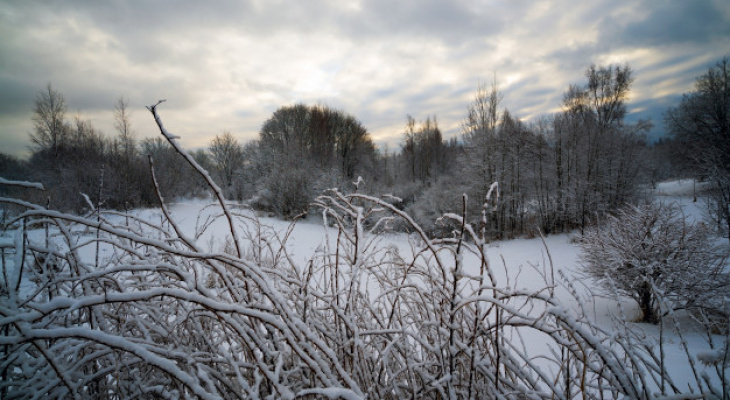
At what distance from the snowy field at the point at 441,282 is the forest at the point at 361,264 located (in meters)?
0.02

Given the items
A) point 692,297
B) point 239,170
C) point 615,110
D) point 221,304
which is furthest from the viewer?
point 239,170

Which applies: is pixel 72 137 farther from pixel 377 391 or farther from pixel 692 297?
pixel 692 297

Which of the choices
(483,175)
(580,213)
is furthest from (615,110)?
(483,175)

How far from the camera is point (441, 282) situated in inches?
41.4

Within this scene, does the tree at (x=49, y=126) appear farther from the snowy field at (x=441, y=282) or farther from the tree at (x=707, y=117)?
the tree at (x=707, y=117)

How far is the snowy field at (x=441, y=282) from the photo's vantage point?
76 cm

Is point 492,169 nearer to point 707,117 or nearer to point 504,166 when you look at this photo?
point 504,166

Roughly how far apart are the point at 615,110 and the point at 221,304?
98.6 ft

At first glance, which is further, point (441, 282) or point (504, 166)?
point (504, 166)

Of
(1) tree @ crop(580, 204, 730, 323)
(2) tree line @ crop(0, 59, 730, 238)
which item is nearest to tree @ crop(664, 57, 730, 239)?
(2) tree line @ crop(0, 59, 730, 238)

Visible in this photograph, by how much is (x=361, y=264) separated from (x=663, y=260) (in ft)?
22.2

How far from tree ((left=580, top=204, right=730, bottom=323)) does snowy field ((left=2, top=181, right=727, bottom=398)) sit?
546mm

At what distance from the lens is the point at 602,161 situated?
49.3ft

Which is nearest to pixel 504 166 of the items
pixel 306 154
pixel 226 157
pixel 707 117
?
pixel 707 117
